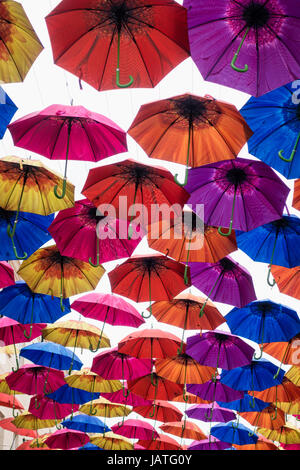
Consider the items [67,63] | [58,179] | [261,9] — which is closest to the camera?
[261,9]

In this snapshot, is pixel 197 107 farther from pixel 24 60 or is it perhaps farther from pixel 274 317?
pixel 274 317

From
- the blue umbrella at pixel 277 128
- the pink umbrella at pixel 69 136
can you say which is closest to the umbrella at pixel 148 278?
the pink umbrella at pixel 69 136

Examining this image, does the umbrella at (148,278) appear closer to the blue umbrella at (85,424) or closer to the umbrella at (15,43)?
the umbrella at (15,43)

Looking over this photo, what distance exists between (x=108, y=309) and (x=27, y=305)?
3.80ft

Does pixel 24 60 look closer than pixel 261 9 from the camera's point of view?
No

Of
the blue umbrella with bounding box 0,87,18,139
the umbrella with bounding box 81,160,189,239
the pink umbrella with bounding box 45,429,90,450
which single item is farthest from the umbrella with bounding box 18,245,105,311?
the pink umbrella with bounding box 45,429,90,450

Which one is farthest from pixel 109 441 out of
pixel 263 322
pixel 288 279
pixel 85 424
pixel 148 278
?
pixel 288 279

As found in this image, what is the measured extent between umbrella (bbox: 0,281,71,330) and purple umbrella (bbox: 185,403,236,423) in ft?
13.7

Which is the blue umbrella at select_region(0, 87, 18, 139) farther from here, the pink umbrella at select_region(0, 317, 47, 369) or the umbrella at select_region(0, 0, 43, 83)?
the pink umbrella at select_region(0, 317, 47, 369)

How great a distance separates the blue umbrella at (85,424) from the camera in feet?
34.1

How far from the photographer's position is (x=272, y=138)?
13.7 feet

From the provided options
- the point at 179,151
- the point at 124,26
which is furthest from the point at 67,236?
the point at 124,26

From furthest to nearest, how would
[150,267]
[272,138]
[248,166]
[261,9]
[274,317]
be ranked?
[274,317], [150,267], [248,166], [272,138], [261,9]

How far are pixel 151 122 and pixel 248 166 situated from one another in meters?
1.03
